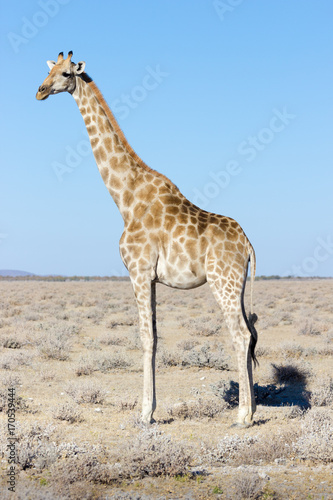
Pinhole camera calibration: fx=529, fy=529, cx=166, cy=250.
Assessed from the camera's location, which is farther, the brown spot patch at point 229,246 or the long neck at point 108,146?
the long neck at point 108,146

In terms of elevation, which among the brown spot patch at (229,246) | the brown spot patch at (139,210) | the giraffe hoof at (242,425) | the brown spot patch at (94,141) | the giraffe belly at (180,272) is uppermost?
the brown spot patch at (94,141)

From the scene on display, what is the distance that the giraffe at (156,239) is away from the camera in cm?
750

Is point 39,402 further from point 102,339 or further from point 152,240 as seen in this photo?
point 102,339

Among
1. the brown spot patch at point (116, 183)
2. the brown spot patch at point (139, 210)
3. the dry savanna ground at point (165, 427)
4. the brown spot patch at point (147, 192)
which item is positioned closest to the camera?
the dry savanna ground at point (165, 427)

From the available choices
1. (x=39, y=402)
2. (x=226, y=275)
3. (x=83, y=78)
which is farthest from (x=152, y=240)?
(x=39, y=402)

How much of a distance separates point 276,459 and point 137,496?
1984 mm

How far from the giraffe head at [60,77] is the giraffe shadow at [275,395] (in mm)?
5824

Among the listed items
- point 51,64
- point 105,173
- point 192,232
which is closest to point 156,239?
point 192,232

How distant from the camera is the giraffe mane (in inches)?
317

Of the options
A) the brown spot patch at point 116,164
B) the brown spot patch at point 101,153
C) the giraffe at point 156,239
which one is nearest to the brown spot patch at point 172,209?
the giraffe at point 156,239

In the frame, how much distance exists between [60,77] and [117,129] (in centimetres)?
112

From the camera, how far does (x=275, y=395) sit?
1006cm

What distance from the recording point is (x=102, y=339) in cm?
1667

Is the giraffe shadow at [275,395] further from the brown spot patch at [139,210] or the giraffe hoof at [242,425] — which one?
the brown spot patch at [139,210]
